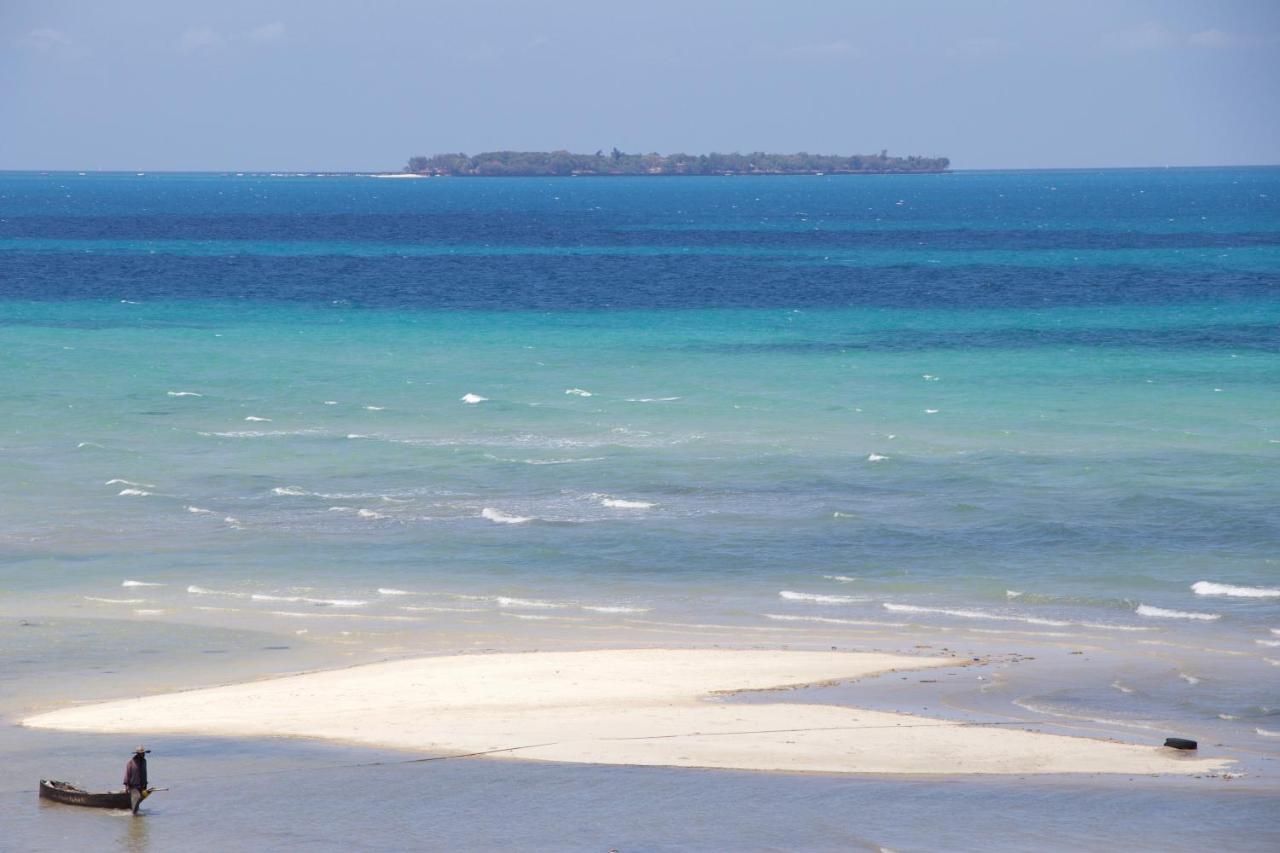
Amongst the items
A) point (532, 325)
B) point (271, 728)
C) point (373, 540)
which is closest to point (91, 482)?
point (373, 540)

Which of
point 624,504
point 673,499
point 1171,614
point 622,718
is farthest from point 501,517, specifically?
point 1171,614

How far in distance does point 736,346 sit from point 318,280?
41.1 meters

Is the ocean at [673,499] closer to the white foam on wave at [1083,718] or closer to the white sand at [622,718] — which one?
the white foam on wave at [1083,718]

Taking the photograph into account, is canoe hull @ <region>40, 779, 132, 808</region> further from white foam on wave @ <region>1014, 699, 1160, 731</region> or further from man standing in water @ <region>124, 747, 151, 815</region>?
white foam on wave @ <region>1014, 699, 1160, 731</region>

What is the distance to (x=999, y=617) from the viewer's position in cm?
3369

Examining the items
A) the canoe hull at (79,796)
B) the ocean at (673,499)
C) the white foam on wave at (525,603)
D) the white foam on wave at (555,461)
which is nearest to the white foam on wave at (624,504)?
the ocean at (673,499)

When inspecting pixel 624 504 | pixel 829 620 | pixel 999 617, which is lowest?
pixel 829 620

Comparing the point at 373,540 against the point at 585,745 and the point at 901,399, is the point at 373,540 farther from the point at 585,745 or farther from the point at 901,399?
the point at 901,399

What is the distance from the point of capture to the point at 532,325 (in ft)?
270

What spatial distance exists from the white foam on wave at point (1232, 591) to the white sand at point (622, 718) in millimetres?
8228

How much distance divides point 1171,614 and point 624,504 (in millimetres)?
15193

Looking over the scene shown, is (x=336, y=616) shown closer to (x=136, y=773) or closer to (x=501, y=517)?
(x=501, y=517)

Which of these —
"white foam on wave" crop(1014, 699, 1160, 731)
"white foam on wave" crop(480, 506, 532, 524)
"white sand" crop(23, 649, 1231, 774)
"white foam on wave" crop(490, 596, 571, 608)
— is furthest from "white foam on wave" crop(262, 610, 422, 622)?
"white foam on wave" crop(1014, 699, 1160, 731)

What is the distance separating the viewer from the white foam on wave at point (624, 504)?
43094 millimetres
